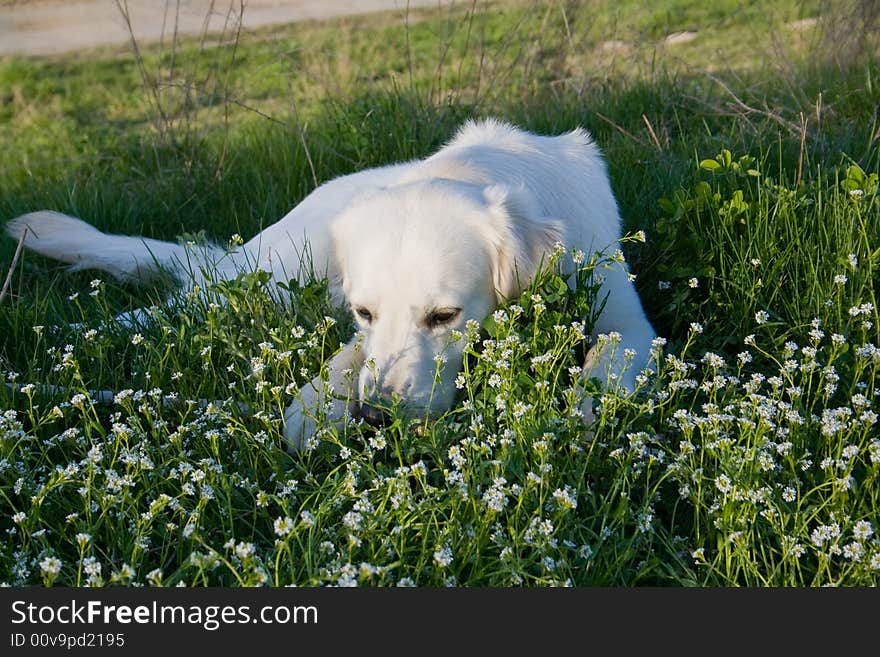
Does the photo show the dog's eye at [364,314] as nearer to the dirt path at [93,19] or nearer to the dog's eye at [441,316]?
the dog's eye at [441,316]

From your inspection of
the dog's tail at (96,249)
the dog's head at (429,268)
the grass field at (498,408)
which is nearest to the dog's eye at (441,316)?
the dog's head at (429,268)

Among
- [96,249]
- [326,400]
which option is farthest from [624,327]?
[96,249]

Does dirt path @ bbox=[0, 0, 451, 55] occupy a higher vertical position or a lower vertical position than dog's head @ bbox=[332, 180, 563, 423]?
higher

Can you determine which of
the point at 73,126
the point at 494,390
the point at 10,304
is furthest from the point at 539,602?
the point at 73,126

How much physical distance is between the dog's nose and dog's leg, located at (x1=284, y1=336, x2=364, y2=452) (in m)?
0.04

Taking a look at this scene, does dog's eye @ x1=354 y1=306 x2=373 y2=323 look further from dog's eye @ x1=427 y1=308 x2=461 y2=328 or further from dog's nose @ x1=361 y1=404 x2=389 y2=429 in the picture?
dog's nose @ x1=361 y1=404 x2=389 y2=429

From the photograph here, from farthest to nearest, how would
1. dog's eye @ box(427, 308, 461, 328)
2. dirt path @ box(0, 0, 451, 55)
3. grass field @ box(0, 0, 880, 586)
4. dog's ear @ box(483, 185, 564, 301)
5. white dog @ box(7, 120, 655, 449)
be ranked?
dirt path @ box(0, 0, 451, 55) < dog's ear @ box(483, 185, 564, 301) < dog's eye @ box(427, 308, 461, 328) < white dog @ box(7, 120, 655, 449) < grass field @ box(0, 0, 880, 586)

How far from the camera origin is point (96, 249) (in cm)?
402

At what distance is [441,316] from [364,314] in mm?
288

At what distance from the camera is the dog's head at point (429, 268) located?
9.05 ft

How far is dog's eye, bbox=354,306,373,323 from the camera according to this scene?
9.86ft

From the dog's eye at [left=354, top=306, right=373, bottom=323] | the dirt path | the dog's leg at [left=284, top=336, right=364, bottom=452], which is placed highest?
the dirt path

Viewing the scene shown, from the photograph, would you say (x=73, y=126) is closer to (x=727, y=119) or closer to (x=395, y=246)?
(x=727, y=119)

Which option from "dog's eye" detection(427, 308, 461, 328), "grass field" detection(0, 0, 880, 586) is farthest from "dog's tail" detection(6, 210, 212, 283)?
"dog's eye" detection(427, 308, 461, 328)
